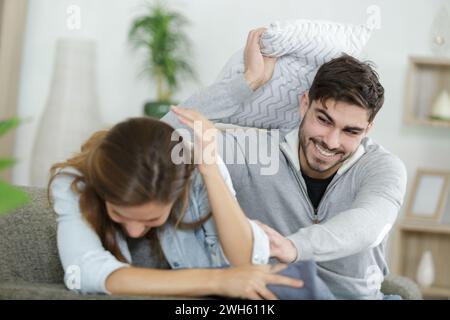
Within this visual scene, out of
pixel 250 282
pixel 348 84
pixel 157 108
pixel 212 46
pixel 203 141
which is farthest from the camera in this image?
pixel 212 46

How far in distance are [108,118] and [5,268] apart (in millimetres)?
2513

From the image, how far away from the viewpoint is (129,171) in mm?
1209

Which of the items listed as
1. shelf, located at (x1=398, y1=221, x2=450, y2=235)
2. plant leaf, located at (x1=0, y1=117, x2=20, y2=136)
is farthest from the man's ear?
shelf, located at (x1=398, y1=221, x2=450, y2=235)

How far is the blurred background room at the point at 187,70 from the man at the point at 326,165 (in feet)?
6.21

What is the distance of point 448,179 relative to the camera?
357 cm

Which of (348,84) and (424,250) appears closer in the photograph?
(348,84)

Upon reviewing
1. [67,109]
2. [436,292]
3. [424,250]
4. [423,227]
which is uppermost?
[67,109]

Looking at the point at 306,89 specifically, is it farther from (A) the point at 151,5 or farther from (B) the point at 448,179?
(A) the point at 151,5

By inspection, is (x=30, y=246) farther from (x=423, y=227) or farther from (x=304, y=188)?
(x=423, y=227)

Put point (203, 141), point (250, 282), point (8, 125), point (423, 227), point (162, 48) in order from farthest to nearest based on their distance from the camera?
1. point (162, 48)
2. point (423, 227)
3. point (203, 141)
4. point (250, 282)
5. point (8, 125)

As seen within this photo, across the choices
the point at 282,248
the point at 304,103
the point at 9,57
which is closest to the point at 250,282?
the point at 282,248

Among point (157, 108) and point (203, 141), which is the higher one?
point (203, 141)

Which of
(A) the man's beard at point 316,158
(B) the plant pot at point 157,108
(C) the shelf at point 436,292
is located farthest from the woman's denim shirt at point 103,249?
(C) the shelf at point 436,292

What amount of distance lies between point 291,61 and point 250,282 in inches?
28.2
